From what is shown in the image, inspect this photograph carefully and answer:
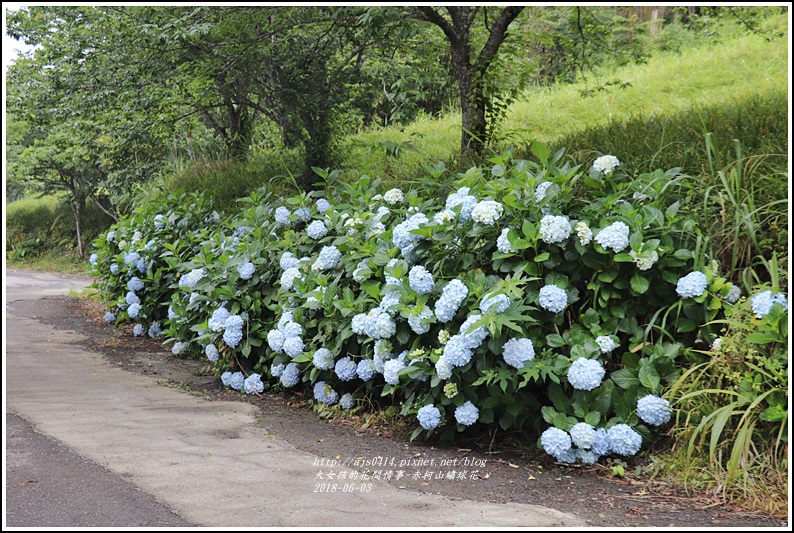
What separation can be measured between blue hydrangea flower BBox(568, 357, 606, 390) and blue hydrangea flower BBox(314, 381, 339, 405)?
170 cm

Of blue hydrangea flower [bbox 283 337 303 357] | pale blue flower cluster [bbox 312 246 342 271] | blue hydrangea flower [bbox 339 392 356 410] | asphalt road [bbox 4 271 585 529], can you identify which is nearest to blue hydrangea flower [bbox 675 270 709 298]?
asphalt road [bbox 4 271 585 529]

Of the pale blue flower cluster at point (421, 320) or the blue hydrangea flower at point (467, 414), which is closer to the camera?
the blue hydrangea flower at point (467, 414)

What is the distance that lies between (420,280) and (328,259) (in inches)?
41.2

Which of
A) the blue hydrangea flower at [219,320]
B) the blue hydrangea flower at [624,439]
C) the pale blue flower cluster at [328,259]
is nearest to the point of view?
the blue hydrangea flower at [624,439]

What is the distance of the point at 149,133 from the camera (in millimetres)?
7953

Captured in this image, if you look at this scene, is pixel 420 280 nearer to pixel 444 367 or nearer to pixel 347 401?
pixel 444 367

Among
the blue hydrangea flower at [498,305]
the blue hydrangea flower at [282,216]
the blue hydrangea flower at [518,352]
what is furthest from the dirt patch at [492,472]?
the blue hydrangea flower at [282,216]

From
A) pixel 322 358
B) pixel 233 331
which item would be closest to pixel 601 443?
pixel 322 358

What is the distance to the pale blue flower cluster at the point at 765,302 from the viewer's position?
316 cm

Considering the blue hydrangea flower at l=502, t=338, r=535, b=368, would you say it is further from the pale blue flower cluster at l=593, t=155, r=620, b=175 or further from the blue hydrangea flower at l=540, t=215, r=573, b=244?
the pale blue flower cluster at l=593, t=155, r=620, b=175

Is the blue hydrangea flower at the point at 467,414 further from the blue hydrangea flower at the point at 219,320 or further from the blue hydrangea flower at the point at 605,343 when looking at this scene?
the blue hydrangea flower at the point at 219,320

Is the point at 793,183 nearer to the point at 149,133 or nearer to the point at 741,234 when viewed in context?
the point at 741,234

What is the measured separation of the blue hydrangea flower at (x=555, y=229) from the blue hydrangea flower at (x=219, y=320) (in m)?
2.56

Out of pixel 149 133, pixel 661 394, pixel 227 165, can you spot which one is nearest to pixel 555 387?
pixel 661 394
